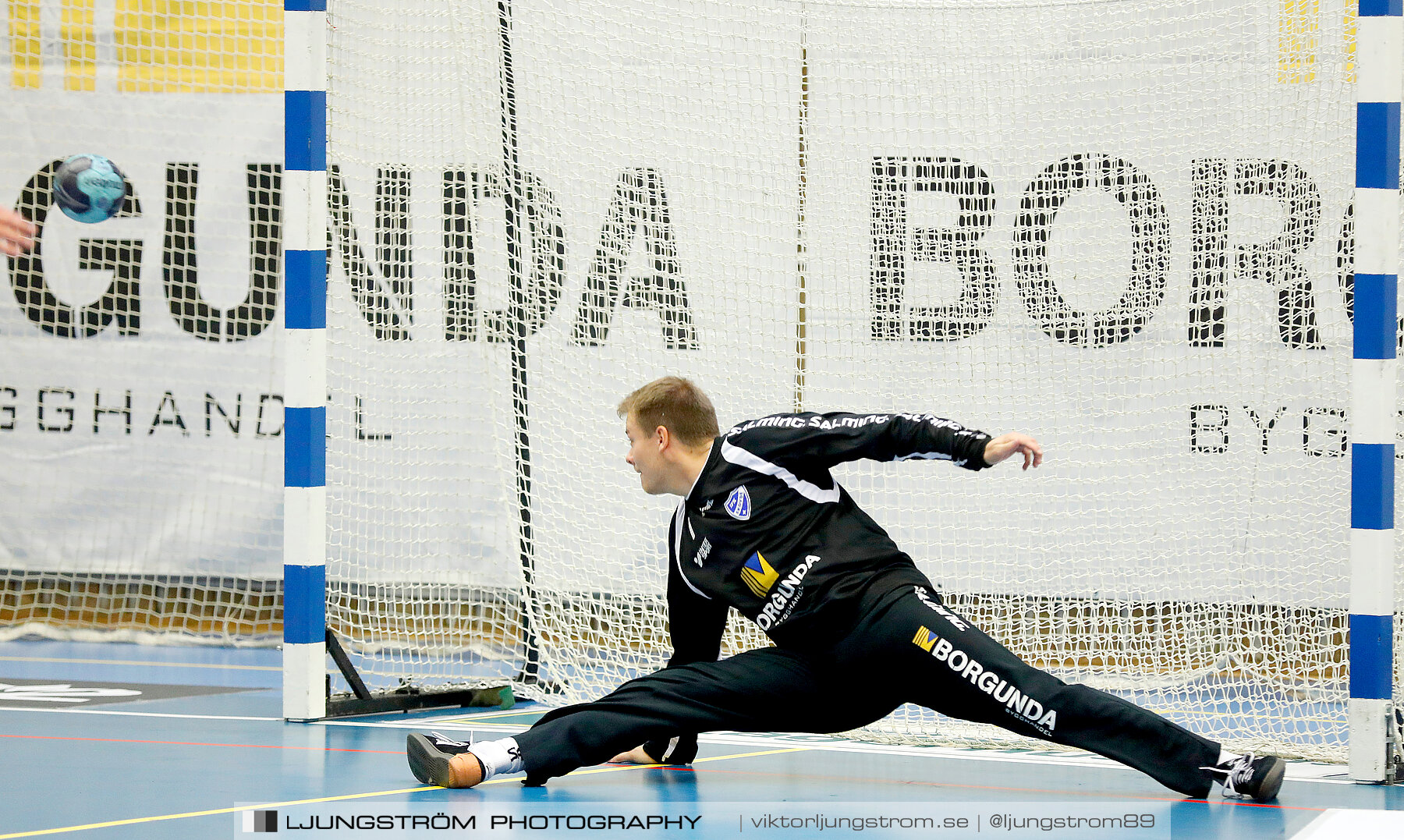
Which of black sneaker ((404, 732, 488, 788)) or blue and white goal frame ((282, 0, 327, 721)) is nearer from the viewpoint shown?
black sneaker ((404, 732, 488, 788))

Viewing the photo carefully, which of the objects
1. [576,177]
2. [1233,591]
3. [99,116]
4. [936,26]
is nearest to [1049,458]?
[1233,591]

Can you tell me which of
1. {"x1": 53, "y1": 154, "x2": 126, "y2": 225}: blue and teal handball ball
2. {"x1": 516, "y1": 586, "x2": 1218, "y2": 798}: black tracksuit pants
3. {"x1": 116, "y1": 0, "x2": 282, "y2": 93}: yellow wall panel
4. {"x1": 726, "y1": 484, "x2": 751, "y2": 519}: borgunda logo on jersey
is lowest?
{"x1": 516, "y1": 586, "x2": 1218, "y2": 798}: black tracksuit pants

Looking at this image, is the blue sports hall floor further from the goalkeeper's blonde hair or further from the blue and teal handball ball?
the blue and teal handball ball

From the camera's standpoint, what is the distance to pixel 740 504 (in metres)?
5.02

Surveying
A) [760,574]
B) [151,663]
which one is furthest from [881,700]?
[151,663]

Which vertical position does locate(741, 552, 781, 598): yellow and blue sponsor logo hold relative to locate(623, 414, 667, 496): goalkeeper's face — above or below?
below

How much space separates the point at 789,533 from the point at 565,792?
1073 mm

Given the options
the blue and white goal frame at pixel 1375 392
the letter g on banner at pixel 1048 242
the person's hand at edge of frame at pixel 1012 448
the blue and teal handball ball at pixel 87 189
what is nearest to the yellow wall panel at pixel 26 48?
the blue and teal handball ball at pixel 87 189

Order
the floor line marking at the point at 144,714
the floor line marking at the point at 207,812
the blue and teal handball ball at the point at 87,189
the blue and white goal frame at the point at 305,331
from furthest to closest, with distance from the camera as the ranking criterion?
the floor line marking at the point at 144,714 → the blue and white goal frame at the point at 305,331 → the blue and teal handball ball at the point at 87,189 → the floor line marking at the point at 207,812

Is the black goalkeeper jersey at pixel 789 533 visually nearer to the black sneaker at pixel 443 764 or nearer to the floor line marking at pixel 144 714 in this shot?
the black sneaker at pixel 443 764

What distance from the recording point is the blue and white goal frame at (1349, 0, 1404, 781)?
5.34m

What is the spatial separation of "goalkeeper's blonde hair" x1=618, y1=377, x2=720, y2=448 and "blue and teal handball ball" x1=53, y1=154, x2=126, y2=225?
70.6 inches

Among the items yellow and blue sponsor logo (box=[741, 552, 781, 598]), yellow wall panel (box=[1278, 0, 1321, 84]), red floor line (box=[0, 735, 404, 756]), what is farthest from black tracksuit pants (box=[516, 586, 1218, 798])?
yellow wall panel (box=[1278, 0, 1321, 84])

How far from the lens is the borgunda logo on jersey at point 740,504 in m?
5.01
